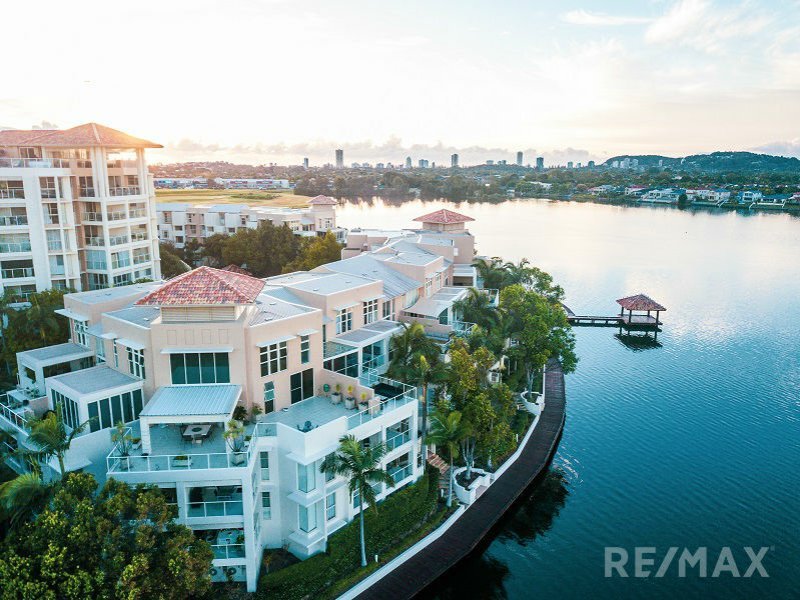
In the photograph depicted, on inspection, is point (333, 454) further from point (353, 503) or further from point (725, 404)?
point (725, 404)

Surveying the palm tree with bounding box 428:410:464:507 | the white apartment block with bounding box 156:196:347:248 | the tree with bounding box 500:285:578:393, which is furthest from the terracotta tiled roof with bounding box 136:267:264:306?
the white apartment block with bounding box 156:196:347:248

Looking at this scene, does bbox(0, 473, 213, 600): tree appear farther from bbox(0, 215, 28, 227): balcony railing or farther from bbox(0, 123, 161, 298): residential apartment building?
bbox(0, 215, 28, 227): balcony railing

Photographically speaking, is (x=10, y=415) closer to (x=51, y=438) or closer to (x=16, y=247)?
(x=51, y=438)

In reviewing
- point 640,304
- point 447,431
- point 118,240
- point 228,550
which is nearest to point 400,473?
point 447,431

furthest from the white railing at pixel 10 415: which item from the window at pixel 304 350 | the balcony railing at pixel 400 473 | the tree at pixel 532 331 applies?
the tree at pixel 532 331

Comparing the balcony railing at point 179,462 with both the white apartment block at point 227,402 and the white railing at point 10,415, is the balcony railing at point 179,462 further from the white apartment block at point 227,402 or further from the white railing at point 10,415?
the white railing at point 10,415

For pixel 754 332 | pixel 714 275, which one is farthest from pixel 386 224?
pixel 754 332
